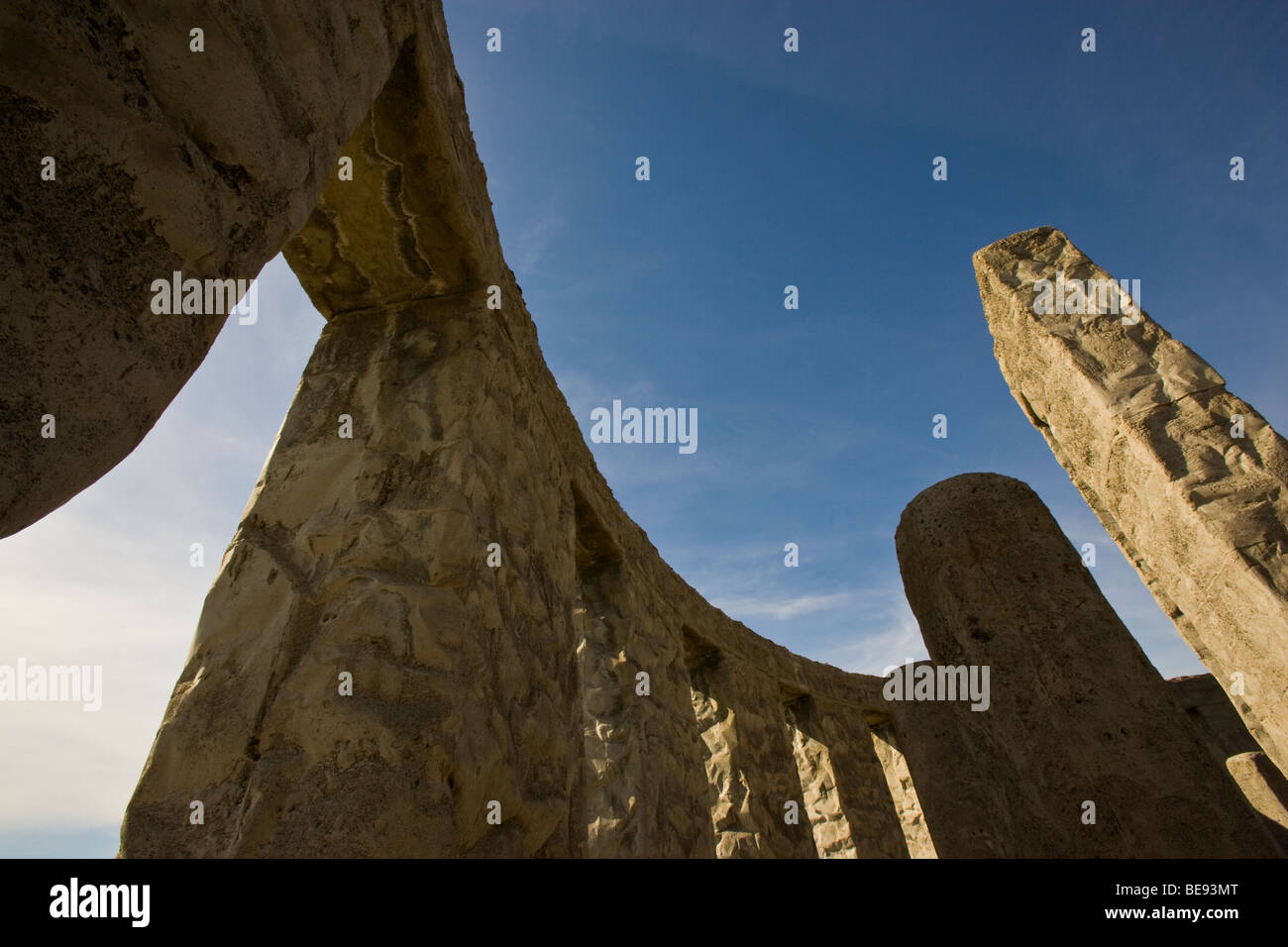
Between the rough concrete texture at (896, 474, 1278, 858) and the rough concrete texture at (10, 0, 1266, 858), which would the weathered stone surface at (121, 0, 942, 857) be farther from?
the rough concrete texture at (896, 474, 1278, 858)

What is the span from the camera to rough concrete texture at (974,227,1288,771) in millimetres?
2492

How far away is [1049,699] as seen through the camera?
3.16 metres

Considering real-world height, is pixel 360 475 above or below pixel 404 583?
above

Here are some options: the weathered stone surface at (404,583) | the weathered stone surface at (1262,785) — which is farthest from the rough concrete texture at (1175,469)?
Answer: the weathered stone surface at (1262,785)

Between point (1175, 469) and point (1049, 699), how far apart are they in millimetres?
1079

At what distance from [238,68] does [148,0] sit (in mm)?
164

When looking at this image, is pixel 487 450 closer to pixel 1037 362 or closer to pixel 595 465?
pixel 595 465

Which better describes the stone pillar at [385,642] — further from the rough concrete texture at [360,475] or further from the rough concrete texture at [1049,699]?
the rough concrete texture at [1049,699]

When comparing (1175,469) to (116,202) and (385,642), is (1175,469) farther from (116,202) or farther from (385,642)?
(116,202)

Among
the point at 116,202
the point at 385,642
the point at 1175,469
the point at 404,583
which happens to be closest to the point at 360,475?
the point at 404,583

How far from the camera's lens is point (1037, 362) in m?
3.39

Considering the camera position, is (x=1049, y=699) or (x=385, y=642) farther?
(x=1049, y=699)

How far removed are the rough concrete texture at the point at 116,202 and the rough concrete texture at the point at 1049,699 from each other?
329 centimetres

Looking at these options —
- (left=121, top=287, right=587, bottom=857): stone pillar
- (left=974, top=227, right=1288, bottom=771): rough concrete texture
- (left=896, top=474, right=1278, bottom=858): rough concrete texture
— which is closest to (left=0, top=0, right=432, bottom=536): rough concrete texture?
Answer: (left=121, top=287, right=587, bottom=857): stone pillar
